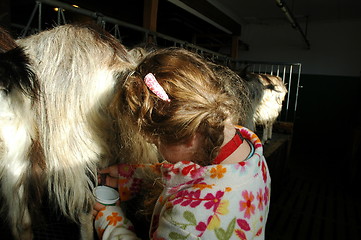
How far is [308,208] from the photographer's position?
261 cm

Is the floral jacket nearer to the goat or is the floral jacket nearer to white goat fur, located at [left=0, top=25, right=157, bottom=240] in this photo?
white goat fur, located at [left=0, top=25, right=157, bottom=240]

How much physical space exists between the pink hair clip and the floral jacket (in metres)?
0.19

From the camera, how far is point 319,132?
5516mm

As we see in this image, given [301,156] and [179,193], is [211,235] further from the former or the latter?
[301,156]

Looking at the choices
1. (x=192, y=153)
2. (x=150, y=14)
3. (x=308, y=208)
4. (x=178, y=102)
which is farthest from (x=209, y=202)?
(x=308, y=208)

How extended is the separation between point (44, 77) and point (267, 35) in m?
5.95

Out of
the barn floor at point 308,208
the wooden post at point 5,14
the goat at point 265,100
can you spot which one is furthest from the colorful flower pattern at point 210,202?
the goat at point 265,100

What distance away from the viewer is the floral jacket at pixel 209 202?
604mm

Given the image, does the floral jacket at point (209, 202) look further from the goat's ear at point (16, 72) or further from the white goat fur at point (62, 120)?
the goat's ear at point (16, 72)

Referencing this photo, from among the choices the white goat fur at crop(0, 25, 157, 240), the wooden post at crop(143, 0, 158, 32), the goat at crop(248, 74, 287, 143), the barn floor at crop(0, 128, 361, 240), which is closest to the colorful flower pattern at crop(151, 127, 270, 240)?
the white goat fur at crop(0, 25, 157, 240)

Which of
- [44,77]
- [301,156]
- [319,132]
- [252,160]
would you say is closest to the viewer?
[44,77]

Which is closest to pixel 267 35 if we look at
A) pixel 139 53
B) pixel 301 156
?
pixel 301 156

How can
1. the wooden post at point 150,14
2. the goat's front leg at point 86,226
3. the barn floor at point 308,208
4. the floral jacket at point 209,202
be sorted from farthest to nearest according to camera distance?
the barn floor at point 308,208
the wooden post at point 150,14
the goat's front leg at point 86,226
the floral jacket at point 209,202

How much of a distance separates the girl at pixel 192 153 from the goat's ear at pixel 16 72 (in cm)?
19
